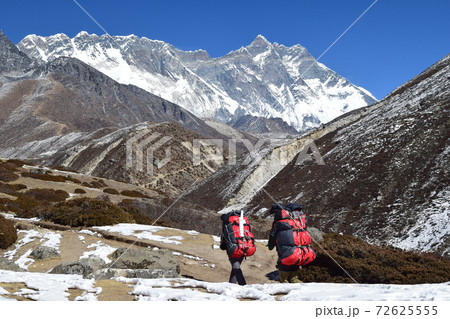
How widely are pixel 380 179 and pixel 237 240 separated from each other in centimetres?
2304

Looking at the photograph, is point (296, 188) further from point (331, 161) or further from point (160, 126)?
point (160, 126)

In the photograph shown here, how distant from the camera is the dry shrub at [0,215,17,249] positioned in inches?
595

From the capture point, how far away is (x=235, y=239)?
1001cm

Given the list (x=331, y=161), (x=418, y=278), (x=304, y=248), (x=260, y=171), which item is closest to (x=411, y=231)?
(x=418, y=278)

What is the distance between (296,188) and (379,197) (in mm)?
11662

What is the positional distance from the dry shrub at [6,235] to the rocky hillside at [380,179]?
19.4 metres

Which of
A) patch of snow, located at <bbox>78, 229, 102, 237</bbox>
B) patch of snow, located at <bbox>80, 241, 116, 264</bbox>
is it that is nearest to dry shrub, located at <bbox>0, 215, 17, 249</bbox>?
patch of snow, located at <bbox>78, 229, 102, 237</bbox>

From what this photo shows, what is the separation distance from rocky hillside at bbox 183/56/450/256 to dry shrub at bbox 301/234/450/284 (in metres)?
7.66

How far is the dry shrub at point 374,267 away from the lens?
409 inches

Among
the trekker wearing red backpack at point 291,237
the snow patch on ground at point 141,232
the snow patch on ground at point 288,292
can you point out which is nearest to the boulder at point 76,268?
the snow patch on ground at point 288,292

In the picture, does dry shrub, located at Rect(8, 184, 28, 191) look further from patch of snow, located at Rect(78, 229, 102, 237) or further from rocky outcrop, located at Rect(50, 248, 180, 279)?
rocky outcrop, located at Rect(50, 248, 180, 279)

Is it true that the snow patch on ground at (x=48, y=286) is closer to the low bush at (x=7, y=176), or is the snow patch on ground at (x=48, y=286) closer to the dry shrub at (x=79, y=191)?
the dry shrub at (x=79, y=191)

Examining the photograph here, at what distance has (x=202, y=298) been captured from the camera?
701cm

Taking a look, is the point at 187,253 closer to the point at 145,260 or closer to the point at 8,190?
the point at 145,260
